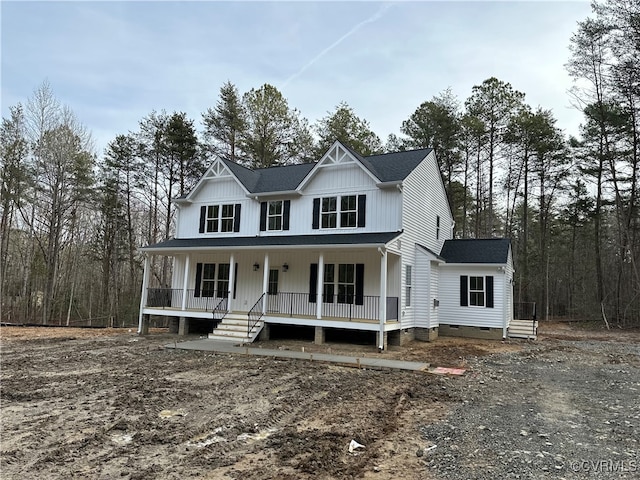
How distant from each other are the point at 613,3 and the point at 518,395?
23272 millimetres

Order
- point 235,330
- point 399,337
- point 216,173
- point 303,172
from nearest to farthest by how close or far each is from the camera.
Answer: point 399,337
point 235,330
point 216,173
point 303,172

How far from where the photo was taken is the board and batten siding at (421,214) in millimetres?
14227

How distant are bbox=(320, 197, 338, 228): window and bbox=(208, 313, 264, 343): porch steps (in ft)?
14.9

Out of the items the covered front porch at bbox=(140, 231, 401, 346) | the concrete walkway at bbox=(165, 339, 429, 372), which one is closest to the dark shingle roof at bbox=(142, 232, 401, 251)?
the covered front porch at bbox=(140, 231, 401, 346)

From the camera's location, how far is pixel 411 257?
1477cm

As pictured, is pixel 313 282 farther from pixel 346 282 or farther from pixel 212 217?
pixel 212 217

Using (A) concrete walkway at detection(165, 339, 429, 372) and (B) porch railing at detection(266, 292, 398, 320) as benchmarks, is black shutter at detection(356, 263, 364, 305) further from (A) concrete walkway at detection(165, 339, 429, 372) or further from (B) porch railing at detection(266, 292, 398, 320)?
(A) concrete walkway at detection(165, 339, 429, 372)

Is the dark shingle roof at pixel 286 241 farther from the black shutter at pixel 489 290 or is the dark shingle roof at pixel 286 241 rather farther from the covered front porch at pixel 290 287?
the black shutter at pixel 489 290

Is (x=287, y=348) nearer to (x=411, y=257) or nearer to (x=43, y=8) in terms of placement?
(x=411, y=257)

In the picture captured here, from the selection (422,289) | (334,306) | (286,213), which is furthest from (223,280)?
(422,289)

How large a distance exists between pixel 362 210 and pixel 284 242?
318cm

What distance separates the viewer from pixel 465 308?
1611 centimetres

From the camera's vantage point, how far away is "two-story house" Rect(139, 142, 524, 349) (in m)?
13.7

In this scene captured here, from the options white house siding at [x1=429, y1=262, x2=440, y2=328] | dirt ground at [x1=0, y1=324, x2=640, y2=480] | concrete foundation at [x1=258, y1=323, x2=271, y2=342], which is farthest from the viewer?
white house siding at [x1=429, y1=262, x2=440, y2=328]
